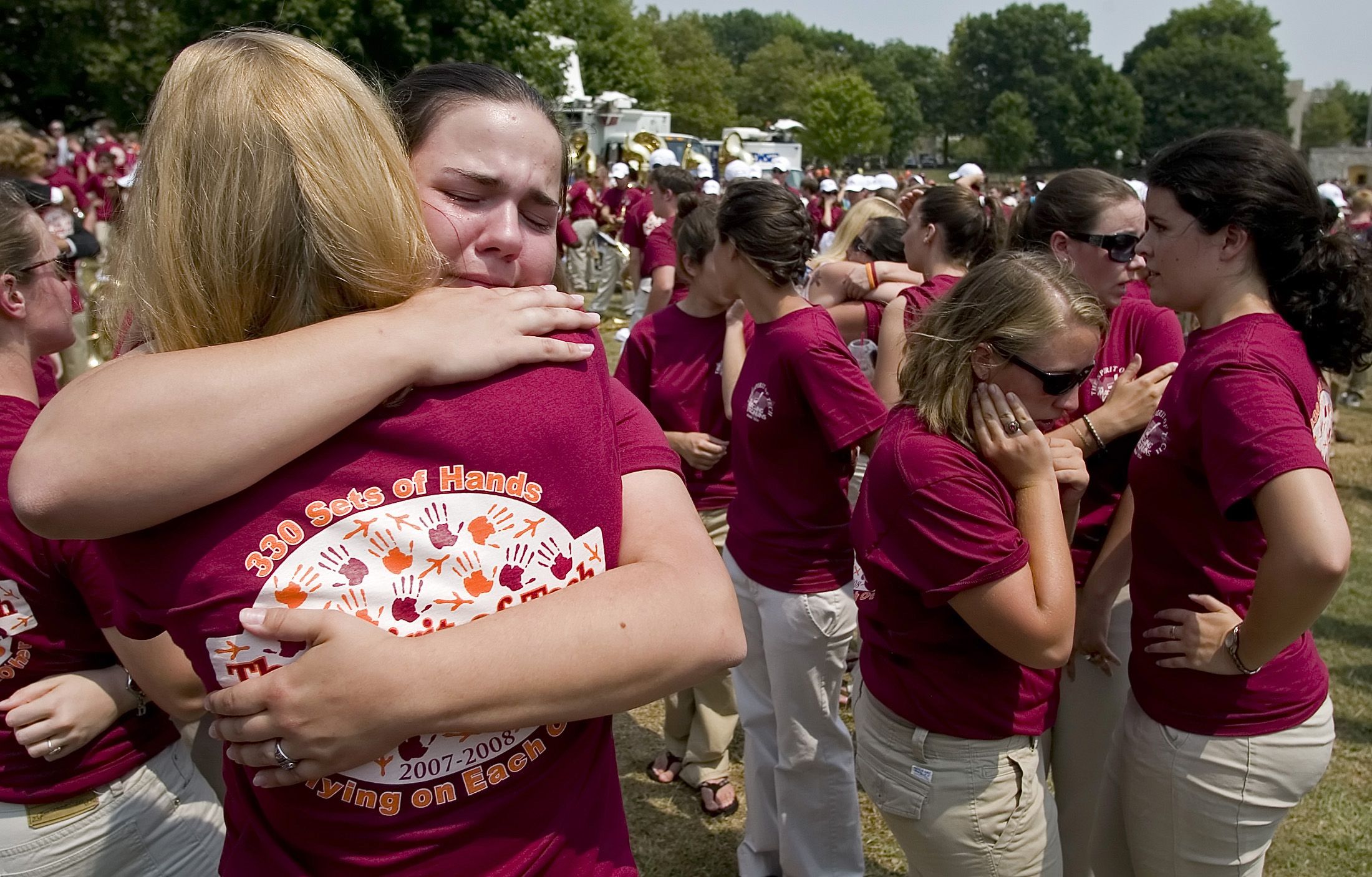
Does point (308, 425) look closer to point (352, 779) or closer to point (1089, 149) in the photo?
point (352, 779)

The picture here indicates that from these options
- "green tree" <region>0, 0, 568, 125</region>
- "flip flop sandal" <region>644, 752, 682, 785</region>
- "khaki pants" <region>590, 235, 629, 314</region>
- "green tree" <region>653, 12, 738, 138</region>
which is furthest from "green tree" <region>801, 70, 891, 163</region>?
"flip flop sandal" <region>644, 752, 682, 785</region>

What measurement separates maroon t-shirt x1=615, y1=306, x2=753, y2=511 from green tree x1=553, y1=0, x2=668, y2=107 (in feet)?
173

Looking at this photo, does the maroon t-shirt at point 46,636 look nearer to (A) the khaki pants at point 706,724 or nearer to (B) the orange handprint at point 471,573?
(B) the orange handprint at point 471,573

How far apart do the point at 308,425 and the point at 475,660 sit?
0.30 metres

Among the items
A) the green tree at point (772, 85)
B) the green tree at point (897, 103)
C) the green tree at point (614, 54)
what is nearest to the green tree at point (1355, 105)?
the green tree at point (897, 103)

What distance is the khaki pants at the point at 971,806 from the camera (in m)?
2.34

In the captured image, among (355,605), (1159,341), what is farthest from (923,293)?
(355,605)

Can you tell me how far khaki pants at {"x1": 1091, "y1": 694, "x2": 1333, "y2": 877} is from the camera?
231 centimetres

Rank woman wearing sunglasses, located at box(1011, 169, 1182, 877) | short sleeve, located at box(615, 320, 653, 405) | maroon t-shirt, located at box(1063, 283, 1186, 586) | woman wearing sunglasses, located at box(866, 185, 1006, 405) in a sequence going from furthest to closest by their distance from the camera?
short sleeve, located at box(615, 320, 653, 405) < woman wearing sunglasses, located at box(866, 185, 1006, 405) < maroon t-shirt, located at box(1063, 283, 1186, 586) < woman wearing sunglasses, located at box(1011, 169, 1182, 877)

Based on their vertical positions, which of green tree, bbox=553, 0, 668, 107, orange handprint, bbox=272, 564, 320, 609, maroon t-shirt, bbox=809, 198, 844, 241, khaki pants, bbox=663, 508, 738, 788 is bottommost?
khaki pants, bbox=663, 508, 738, 788

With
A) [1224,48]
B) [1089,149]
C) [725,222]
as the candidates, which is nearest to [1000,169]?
[1089,149]

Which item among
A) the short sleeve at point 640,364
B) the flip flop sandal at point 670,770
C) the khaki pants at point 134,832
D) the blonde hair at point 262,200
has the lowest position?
the flip flop sandal at point 670,770

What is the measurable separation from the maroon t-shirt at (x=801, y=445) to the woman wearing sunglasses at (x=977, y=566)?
2.78 ft

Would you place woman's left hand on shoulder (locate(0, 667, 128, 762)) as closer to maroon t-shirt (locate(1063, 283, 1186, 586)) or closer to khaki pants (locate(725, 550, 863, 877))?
khaki pants (locate(725, 550, 863, 877))
